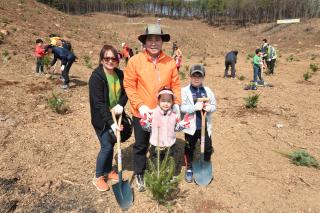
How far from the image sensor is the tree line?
62.8 metres

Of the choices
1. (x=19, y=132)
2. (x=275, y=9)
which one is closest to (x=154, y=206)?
(x=19, y=132)

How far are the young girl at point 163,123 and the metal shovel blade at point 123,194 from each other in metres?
0.72

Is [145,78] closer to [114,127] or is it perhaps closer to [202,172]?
[114,127]

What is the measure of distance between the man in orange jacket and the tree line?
49.1 meters

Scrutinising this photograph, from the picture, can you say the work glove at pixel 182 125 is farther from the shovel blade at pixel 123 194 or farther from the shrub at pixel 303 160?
the shrub at pixel 303 160

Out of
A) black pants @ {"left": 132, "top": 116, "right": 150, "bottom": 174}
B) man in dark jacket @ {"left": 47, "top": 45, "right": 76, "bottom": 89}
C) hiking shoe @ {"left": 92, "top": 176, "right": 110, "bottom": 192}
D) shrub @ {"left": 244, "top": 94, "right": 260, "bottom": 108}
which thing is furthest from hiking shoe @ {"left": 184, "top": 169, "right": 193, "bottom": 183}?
man in dark jacket @ {"left": 47, "top": 45, "right": 76, "bottom": 89}

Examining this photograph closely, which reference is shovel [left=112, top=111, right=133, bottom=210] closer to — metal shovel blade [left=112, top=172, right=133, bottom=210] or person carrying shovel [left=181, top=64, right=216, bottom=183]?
metal shovel blade [left=112, top=172, right=133, bottom=210]

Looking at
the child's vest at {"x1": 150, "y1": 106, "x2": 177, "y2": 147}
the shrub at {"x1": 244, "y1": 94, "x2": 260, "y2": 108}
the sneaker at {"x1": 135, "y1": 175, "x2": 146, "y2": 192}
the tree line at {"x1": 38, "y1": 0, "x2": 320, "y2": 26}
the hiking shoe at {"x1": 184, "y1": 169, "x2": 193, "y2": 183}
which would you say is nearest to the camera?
the child's vest at {"x1": 150, "y1": 106, "x2": 177, "y2": 147}

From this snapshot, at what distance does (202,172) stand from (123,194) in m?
1.27

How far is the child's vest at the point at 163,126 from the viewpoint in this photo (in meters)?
3.86

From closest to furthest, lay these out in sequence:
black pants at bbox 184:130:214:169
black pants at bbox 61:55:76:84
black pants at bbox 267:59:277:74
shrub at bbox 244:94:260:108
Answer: black pants at bbox 184:130:214:169, shrub at bbox 244:94:260:108, black pants at bbox 61:55:76:84, black pants at bbox 267:59:277:74

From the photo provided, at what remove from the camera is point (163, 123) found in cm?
389

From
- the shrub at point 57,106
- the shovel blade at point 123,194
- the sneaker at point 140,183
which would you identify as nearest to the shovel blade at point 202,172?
the sneaker at point 140,183

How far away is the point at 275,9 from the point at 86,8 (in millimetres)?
44174
